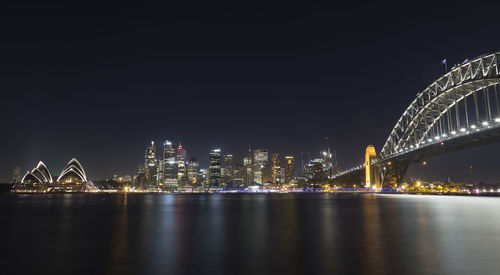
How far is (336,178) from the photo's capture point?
179000mm

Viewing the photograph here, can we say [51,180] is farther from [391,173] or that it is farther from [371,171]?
[391,173]

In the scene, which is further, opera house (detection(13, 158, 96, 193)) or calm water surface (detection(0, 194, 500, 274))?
opera house (detection(13, 158, 96, 193))

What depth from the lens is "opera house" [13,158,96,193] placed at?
561 feet

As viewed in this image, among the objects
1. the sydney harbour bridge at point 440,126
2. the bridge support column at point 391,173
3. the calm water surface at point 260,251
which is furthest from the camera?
the bridge support column at point 391,173

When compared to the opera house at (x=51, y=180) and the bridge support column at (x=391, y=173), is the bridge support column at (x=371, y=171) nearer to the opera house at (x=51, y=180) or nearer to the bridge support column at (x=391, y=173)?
the bridge support column at (x=391, y=173)

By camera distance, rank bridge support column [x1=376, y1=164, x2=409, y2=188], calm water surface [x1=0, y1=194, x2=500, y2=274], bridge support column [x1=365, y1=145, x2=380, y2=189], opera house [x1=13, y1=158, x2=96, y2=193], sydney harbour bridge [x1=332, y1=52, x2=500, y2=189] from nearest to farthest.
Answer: calm water surface [x1=0, y1=194, x2=500, y2=274], sydney harbour bridge [x1=332, y1=52, x2=500, y2=189], bridge support column [x1=376, y1=164, x2=409, y2=188], bridge support column [x1=365, y1=145, x2=380, y2=189], opera house [x1=13, y1=158, x2=96, y2=193]

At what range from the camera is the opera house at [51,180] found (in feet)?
561

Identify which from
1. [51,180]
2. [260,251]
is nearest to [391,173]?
[260,251]

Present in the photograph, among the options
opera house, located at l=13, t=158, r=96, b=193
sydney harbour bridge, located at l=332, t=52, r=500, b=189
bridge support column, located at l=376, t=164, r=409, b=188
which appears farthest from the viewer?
opera house, located at l=13, t=158, r=96, b=193

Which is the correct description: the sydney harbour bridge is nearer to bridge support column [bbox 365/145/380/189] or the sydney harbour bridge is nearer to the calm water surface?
bridge support column [bbox 365/145/380/189]

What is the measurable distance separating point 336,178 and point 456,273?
174177mm

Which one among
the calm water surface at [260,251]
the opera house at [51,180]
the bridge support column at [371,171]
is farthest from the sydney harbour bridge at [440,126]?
the opera house at [51,180]

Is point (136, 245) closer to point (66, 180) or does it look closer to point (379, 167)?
point (379, 167)

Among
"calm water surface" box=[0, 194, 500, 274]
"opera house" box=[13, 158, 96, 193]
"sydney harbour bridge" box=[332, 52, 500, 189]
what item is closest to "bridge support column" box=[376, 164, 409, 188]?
"sydney harbour bridge" box=[332, 52, 500, 189]
